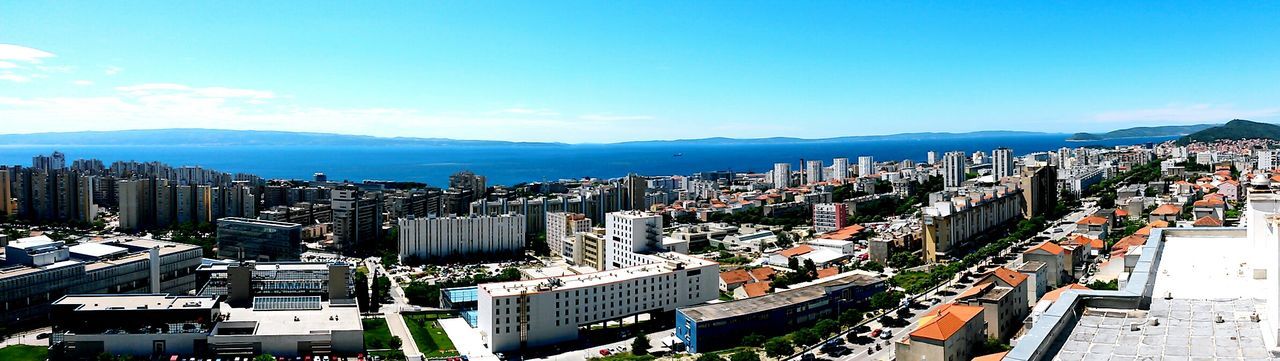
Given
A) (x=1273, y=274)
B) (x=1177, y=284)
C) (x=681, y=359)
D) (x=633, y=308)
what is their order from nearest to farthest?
(x=1273, y=274) → (x=1177, y=284) → (x=681, y=359) → (x=633, y=308)

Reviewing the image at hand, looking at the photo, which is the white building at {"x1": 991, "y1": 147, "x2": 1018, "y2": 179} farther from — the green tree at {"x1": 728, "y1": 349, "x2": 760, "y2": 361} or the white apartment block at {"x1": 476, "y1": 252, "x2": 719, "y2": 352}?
the green tree at {"x1": 728, "y1": 349, "x2": 760, "y2": 361}

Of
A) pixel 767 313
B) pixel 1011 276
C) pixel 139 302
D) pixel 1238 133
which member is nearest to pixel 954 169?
pixel 1011 276

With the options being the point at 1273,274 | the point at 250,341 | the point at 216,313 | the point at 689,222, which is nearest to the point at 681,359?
the point at 250,341

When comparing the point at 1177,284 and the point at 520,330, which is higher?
the point at 1177,284

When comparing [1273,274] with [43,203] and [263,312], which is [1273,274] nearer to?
[263,312]

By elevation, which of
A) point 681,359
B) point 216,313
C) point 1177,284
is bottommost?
point 681,359

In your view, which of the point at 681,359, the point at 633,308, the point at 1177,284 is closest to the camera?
the point at 1177,284

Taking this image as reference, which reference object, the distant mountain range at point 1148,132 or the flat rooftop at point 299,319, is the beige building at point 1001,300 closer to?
the flat rooftop at point 299,319
